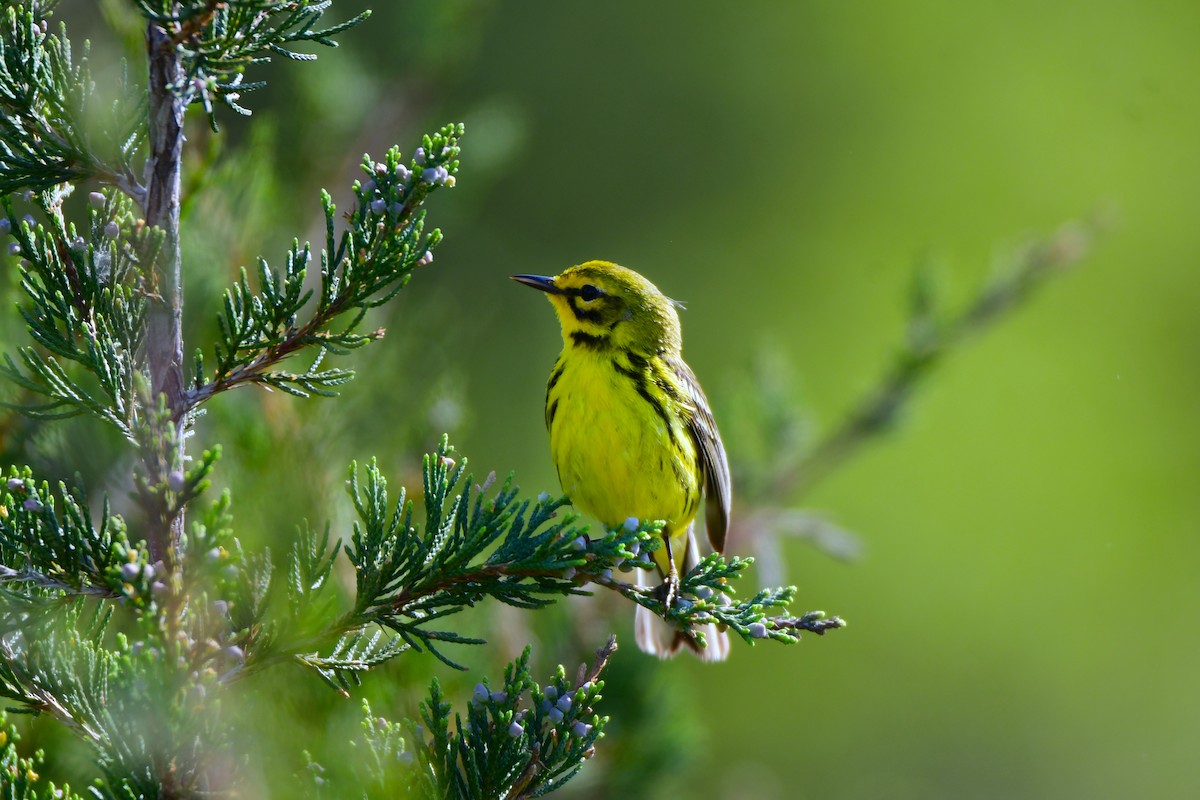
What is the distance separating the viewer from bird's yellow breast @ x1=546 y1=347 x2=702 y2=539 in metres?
3.40

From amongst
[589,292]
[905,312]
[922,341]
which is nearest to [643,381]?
[589,292]

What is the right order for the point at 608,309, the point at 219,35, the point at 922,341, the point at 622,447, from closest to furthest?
the point at 219,35 < the point at 622,447 < the point at 608,309 < the point at 922,341

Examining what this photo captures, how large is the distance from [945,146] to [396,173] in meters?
10.3

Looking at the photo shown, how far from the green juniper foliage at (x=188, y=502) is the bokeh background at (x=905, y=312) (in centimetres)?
505

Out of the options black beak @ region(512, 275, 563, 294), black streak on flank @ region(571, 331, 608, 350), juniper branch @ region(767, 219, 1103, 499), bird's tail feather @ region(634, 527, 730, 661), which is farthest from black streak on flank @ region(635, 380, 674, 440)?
juniper branch @ region(767, 219, 1103, 499)

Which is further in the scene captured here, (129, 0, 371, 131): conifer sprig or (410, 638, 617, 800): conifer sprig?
(410, 638, 617, 800): conifer sprig

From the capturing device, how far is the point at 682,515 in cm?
359

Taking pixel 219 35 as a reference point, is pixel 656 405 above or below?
above

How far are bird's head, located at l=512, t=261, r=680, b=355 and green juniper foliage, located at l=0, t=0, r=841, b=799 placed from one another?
5.95 ft

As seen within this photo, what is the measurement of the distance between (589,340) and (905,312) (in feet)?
20.9

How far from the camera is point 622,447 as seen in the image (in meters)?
3.39

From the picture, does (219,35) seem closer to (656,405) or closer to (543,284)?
(656,405)

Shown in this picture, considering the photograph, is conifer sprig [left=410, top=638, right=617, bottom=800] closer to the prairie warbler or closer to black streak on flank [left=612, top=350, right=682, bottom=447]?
the prairie warbler

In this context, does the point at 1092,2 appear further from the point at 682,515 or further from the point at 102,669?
the point at 102,669
